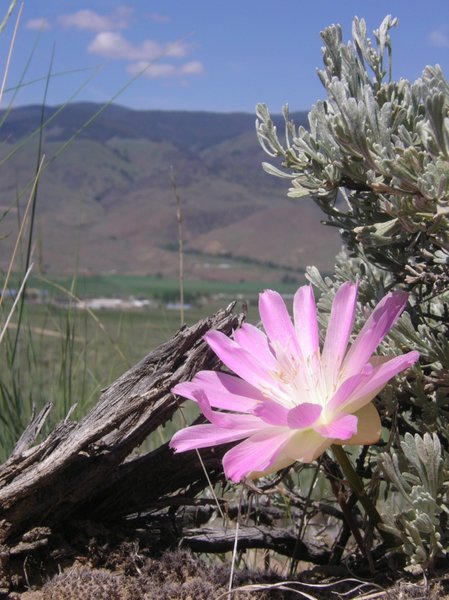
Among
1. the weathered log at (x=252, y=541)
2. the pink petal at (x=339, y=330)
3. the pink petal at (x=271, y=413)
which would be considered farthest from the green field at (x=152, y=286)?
the pink petal at (x=271, y=413)

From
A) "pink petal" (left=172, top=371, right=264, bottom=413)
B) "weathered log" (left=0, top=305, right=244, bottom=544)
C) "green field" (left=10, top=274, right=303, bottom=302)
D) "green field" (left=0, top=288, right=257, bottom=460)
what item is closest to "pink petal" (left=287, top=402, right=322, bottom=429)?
"pink petal" (left=172, top=371, right=264, bottom=413)

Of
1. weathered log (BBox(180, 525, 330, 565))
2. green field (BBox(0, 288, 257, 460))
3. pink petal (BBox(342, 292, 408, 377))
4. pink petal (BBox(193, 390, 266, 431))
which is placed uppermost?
pink petal (BBox(342, 292, 408, 377))

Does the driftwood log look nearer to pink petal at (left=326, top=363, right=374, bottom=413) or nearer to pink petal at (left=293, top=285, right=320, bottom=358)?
pink petal at (left=293, top=285, right=320, bottom=358)

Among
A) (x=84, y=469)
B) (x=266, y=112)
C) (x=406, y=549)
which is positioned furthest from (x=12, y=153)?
(x=406, y=549)

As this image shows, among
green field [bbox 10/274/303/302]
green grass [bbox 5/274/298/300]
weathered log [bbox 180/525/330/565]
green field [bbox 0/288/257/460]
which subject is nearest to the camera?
weathered log [bbox 180/525/330/565]

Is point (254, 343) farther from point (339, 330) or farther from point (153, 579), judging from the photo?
point (153, 579)

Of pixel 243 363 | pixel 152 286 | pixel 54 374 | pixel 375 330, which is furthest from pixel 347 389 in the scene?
pixel 152 286

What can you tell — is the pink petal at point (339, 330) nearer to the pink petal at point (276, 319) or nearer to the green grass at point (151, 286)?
the pink petal at point (276, 319)
